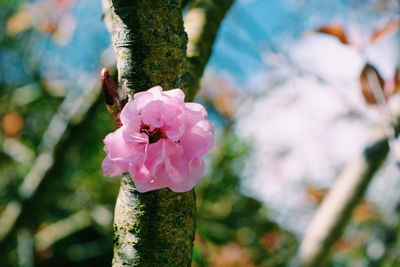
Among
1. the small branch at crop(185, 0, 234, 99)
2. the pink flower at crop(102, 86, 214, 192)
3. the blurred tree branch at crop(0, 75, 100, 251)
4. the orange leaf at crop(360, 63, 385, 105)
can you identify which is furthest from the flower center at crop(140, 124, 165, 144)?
the blurred tree branch at crop(0, 75, 100, 251)

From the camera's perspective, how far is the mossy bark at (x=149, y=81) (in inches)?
24.2

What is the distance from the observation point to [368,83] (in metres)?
1.08

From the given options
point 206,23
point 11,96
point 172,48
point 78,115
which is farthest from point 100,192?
point 172,48

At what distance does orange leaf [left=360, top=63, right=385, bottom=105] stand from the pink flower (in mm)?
652

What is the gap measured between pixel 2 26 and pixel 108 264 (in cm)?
207

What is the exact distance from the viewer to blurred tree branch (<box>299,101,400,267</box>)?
1.32m

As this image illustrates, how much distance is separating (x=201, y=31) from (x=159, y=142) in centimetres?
42

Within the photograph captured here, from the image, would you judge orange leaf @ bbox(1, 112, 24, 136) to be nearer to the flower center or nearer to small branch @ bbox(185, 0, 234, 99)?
small branch @ bbox(185, 0, 234, 99)

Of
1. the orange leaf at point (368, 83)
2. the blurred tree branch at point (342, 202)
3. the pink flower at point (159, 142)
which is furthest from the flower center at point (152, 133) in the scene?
the blurred tree branch at point (342, 202)

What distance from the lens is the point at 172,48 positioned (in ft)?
2.09

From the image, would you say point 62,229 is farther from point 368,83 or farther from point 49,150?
point 368,83

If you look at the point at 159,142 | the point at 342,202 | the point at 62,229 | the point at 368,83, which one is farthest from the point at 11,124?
the point at 159,142

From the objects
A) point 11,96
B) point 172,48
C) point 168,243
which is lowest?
point 11,96

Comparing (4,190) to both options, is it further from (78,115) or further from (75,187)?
(78,115)
